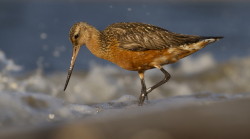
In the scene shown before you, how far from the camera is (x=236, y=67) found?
1588cm

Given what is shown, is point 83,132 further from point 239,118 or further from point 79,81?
point 79,81

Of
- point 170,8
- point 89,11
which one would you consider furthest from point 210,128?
point 170,8

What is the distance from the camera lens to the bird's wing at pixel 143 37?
894 cm

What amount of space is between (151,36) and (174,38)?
14.4 inches

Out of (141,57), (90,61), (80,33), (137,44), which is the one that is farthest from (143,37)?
(90,61)

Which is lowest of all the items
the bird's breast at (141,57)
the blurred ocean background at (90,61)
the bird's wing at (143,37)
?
the bird's breast at (141,57)

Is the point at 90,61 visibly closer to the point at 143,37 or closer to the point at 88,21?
the point at 88,21

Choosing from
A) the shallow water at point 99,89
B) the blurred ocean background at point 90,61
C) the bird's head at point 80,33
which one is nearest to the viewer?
the shallow water at point 99,89

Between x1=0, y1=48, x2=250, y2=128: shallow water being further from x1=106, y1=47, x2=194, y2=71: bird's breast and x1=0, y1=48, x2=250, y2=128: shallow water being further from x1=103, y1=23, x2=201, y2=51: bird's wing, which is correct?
x1=103, y1=23, x2=201, y2=51: bird's wing

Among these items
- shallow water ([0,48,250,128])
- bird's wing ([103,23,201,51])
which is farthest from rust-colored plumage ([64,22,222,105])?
shallow water ([0,48,250,128])

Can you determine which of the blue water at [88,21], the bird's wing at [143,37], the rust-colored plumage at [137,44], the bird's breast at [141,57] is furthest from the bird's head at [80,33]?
the blue water at [88,21]

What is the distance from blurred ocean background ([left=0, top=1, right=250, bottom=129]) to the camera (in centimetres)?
812

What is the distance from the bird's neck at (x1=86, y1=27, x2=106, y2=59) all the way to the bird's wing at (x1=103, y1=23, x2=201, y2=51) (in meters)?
0.16

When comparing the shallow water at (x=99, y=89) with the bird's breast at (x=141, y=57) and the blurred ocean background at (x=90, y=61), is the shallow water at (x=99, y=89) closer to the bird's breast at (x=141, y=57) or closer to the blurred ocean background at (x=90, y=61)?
the blurred ocean background at (x=90, y=61)
